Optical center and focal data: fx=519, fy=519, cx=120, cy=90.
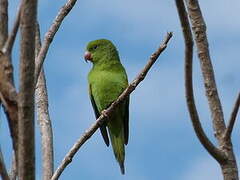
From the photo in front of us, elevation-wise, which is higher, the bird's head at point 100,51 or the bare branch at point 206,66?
the bare branch at point 206,66

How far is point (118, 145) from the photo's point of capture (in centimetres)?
625

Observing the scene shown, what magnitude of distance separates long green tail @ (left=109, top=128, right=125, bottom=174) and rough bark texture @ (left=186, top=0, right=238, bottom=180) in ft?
12.3

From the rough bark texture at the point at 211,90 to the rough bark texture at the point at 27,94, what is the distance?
0.81 m

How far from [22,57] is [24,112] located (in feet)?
0.55

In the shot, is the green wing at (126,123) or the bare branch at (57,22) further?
the green wing at (126,123)

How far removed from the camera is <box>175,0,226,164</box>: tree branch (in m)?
1.89

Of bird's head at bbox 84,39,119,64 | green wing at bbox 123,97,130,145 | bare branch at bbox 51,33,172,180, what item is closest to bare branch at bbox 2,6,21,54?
bare branch at bbox 51,33,172,180

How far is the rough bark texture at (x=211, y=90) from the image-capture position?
206 cm

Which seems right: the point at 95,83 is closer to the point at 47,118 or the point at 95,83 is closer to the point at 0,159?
the point at 47,118

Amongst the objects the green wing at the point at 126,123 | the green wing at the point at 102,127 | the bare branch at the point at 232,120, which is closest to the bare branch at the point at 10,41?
the bare branch at the point at 232,120

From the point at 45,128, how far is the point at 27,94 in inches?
78.4

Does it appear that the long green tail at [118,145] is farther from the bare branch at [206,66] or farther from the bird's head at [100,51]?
the bare branch at [206,66]

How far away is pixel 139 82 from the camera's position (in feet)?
11.5

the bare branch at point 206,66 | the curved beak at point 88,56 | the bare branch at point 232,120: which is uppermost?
the bare branch at point 206,66
